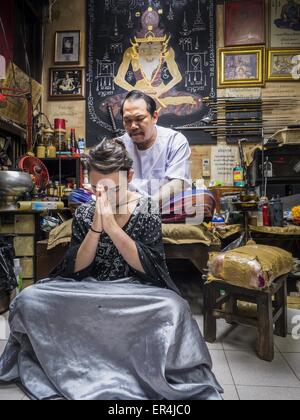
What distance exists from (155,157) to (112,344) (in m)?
1.55

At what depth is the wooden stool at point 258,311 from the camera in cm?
175

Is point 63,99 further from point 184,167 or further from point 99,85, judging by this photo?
point 184,167

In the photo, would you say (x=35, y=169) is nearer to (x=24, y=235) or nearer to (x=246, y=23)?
(x=24, y=235)

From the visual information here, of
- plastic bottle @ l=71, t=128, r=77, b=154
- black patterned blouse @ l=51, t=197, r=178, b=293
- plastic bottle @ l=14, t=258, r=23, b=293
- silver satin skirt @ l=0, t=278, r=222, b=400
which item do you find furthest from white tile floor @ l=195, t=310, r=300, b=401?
plastic bottle @ l=71, t=128, r=77, b=154

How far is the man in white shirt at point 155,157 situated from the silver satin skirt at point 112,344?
1130 millimetres

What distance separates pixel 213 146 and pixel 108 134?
143 cm

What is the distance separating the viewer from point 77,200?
2348 mm

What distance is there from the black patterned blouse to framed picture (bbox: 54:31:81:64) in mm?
3700

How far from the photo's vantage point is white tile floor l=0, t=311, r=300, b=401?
1.41m

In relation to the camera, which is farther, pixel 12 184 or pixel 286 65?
pixel 286 65

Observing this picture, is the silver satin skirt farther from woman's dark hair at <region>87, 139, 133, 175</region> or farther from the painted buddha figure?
the painted buddha figure

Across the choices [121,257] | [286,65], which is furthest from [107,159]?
[286,65]

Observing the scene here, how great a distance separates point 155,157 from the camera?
2529 millimetres

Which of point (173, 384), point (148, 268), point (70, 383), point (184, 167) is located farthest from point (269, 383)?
point (184, 167)
